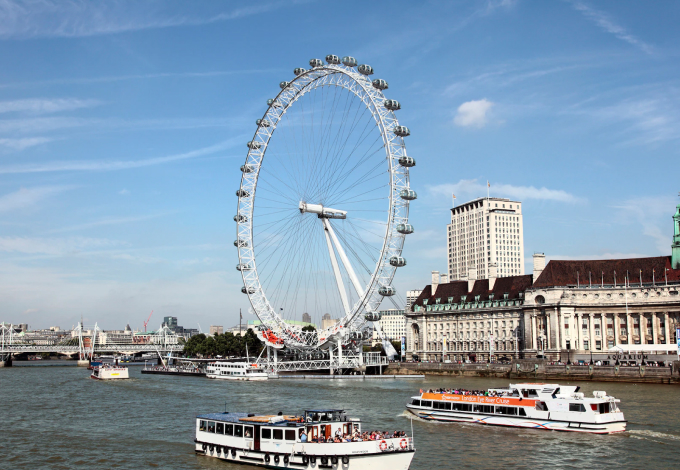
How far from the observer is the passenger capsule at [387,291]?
90.2 m

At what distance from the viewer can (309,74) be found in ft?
307

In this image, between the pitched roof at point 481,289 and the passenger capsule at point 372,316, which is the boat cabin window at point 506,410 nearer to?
the passenger capsule at point 372,316

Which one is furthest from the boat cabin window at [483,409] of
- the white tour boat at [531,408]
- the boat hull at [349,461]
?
the boat hull at [349,461]

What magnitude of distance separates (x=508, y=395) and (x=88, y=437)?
1169 inches

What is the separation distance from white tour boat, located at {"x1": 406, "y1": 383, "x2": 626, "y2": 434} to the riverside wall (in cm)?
3709

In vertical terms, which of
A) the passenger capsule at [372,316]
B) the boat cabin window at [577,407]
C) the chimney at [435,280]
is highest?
the chimney at [435,280]

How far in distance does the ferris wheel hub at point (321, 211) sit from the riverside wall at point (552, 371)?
30.5 m

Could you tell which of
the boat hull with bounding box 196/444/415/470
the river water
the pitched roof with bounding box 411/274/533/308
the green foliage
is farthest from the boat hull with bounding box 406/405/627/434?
the green foliage

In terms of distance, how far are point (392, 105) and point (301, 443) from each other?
186ft

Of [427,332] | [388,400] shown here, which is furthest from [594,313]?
[388,400]

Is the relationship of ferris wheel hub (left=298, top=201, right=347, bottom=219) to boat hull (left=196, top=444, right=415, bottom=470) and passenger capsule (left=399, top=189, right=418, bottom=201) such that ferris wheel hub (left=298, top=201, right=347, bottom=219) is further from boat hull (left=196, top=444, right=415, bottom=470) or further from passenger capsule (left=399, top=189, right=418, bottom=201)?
boat hull (left=196, top=444, right=415, bottom=470)

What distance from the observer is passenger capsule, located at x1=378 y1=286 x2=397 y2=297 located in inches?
3551

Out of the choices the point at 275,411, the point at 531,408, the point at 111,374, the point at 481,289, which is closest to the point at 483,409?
the point at 531,408

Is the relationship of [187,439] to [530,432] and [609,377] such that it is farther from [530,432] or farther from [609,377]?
[609,377]
